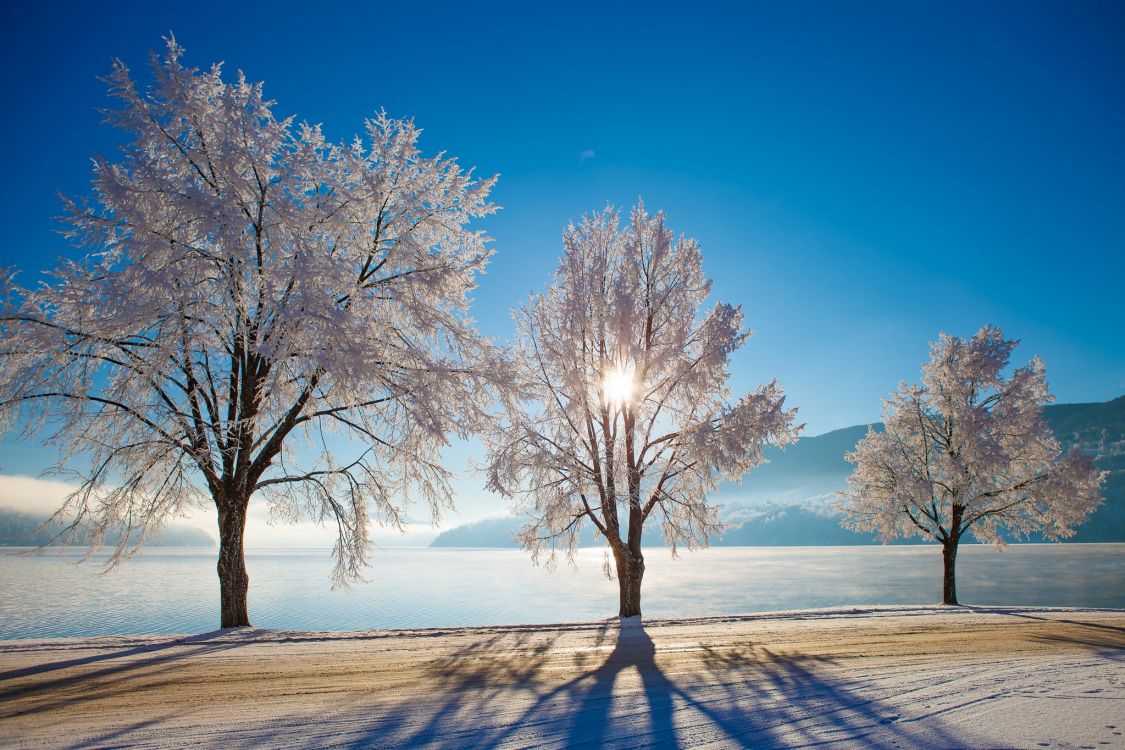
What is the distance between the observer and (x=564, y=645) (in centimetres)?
879

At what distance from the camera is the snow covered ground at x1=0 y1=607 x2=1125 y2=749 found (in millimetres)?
4102

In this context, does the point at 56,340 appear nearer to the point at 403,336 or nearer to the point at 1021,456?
the point at 403,336

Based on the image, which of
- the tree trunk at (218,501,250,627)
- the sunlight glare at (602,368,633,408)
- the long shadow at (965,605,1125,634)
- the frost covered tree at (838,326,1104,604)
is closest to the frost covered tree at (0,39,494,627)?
the tree trunk at (218,501,250,627)

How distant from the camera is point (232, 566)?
11.6 meters

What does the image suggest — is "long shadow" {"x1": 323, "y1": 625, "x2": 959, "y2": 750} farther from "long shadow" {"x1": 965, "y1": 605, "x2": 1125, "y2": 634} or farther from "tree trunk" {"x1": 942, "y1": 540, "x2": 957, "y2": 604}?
"tree trunk" {"x1": 942, "y1": 540, "x2": 957, "y2": 604}

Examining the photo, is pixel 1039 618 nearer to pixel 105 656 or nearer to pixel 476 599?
pixel 105 656

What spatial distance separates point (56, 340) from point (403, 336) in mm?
6101

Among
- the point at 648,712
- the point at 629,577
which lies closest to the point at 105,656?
the point at 648,712

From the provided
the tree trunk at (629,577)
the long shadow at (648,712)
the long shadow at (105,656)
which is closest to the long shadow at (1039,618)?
the long shadow at (648,712)

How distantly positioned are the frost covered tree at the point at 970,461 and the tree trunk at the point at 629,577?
475 inches

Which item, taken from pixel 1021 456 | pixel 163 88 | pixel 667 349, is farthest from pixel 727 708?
pixel 1021 456

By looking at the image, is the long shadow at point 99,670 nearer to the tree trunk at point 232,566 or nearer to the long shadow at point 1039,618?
the tree trunk at point 232,566

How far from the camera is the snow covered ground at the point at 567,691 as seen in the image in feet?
13.5

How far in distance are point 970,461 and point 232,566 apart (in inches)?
876
